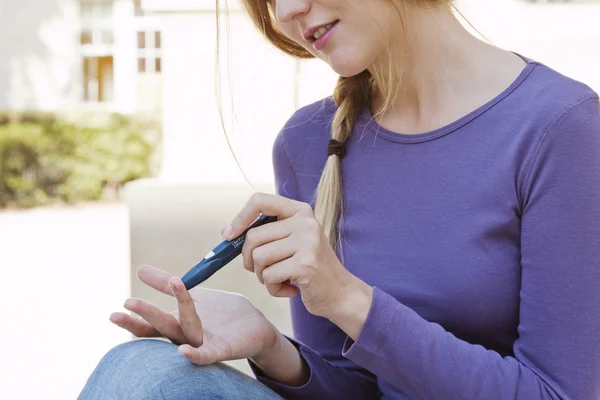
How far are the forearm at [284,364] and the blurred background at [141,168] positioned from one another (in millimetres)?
473

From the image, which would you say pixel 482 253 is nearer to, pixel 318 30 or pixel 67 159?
pixel 318 30

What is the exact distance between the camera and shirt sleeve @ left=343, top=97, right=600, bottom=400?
1.00 metres

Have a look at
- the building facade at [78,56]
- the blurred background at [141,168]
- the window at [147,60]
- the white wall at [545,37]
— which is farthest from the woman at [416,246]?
the window at [147,60]

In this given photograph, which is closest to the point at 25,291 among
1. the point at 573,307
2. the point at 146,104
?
the point at 573,307

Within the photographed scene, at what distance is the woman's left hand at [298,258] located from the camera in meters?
0.95

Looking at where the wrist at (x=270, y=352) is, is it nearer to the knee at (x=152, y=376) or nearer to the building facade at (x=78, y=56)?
the knee at (x=152, y=376)

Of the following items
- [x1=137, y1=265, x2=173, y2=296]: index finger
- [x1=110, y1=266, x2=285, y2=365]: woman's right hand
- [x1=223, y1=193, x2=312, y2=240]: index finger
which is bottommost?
[x1=110, y1=266, x2=285, y2=365]: woman's right hand

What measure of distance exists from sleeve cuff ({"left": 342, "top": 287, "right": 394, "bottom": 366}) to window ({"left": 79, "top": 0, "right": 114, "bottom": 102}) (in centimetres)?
1409

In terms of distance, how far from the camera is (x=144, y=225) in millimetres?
1768

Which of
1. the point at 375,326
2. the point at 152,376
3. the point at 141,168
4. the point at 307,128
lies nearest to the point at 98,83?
the point at 141,168

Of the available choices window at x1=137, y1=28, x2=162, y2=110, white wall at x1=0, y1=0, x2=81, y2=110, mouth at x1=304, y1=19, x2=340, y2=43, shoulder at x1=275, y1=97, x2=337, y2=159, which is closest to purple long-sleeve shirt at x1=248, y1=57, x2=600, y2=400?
shoulder at x1=275, y1=97, x2=337, y2=159

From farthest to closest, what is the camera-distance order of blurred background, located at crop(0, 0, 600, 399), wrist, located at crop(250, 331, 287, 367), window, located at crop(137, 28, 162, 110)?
window, located at crop(137, 28, 162, 110)
blurred background, located at crop(0, 0, 600, 399)
wrist, located at crop(250, 331, 287, 367)

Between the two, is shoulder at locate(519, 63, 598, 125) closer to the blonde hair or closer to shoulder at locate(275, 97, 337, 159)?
the blonde hair

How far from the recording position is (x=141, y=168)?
11.2m
